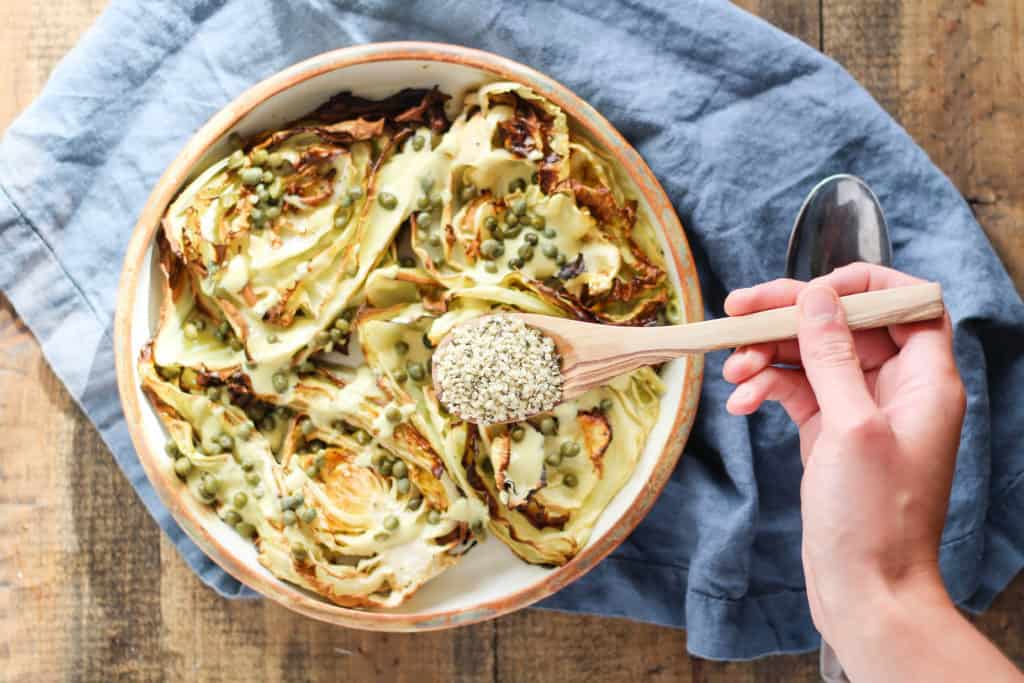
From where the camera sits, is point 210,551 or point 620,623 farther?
point 620,623

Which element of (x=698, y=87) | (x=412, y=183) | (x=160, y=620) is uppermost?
(x=698, y=87)

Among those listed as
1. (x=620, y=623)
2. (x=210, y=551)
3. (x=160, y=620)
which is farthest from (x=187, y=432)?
(x=620, y=623)

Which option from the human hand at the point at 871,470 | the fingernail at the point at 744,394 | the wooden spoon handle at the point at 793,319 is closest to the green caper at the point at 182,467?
the wooden spoon handle at the point at 793,319

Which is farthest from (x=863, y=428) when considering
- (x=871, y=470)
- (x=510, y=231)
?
(x=510, y=231)

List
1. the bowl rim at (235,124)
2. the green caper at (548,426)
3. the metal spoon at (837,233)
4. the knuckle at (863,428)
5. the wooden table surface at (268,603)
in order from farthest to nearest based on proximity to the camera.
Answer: the wooden table surface at (268,603) → the metal spoon at (837,233) → the green caper at (548,426) → the bowl rim at (235,124) → the knuckle at (863,428)

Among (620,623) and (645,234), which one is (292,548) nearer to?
(620,623)

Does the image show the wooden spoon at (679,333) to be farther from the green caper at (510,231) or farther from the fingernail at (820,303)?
the green caper at (510,231)

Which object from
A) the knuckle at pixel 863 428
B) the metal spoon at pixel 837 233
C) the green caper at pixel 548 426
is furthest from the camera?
the metal spoon at pixel 837 233

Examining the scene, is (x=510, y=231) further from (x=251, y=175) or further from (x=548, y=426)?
(x=251, y=175)
